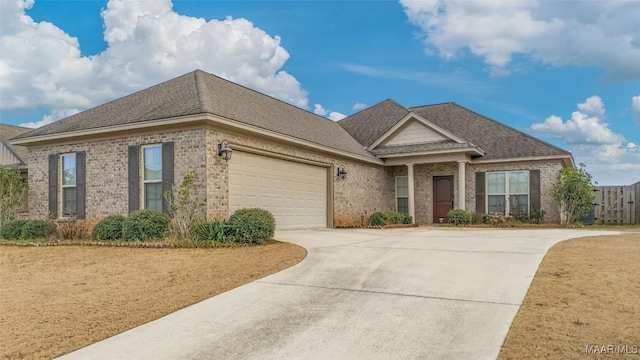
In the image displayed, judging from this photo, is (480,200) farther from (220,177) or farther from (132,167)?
(132,167)

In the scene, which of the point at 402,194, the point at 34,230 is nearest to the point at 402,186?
the point at 402,194

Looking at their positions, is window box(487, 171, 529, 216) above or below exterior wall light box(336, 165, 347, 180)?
below

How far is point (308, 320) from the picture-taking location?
5.45m

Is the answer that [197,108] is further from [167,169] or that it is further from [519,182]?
[519,182]

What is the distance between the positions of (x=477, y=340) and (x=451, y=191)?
689 inches

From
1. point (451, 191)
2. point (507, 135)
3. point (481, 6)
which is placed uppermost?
point (481, 6)

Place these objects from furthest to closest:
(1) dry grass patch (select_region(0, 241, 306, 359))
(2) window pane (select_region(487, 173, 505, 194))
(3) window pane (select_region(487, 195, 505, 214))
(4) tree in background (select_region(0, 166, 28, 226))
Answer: (2) window pane (select_region(487, 173, 505, 194)) < (3) window pane (select_region(487, 195, 505, 214)) < (4) tree in background (select_region(0, 166, 28, 226)) < (1) dry grass patch (select_region(0, 241, 306, 359))

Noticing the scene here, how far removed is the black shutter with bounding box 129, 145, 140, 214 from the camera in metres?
13.7

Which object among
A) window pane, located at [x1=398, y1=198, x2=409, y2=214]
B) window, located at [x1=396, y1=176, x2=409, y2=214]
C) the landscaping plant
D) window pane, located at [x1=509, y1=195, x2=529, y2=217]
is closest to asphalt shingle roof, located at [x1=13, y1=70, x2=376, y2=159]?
the landscaping plant

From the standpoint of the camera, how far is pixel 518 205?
20.0 m

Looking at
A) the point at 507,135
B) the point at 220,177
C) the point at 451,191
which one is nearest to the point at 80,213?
the point at 220,177

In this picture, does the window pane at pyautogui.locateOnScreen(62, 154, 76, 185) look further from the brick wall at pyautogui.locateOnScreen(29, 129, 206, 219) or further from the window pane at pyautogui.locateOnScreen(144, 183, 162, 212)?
the window pane at pyautogui.locateOnScreen(144, 183, 162, 212)

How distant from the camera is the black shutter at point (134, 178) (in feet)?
45.0

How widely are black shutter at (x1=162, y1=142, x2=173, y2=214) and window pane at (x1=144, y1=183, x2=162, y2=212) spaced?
0.26 metres
